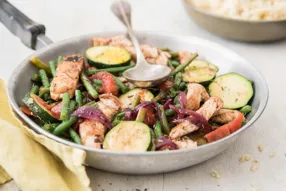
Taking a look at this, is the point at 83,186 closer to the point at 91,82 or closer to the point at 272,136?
the point at 91,82

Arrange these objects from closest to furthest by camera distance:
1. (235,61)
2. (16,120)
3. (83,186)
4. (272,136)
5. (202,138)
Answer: (83,186) → (202,138) → (16,120) → (272,136) → (235,61)

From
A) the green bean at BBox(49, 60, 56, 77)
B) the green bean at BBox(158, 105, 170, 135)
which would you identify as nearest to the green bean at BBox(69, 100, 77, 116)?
the green bean at BBox(49, 60, 56, 77)

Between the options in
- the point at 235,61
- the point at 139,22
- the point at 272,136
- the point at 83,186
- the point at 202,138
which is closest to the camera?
the point at 83,186

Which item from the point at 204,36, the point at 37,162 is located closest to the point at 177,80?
the point at 37,162

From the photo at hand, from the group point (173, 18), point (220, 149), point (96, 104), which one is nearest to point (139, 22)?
point (173, 18)

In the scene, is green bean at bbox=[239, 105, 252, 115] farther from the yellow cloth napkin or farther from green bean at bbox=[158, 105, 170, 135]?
the yellow cloth napkin

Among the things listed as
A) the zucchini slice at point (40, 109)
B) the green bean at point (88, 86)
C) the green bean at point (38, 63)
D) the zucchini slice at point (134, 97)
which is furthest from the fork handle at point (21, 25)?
the zucchini slice at point (134, 97)
